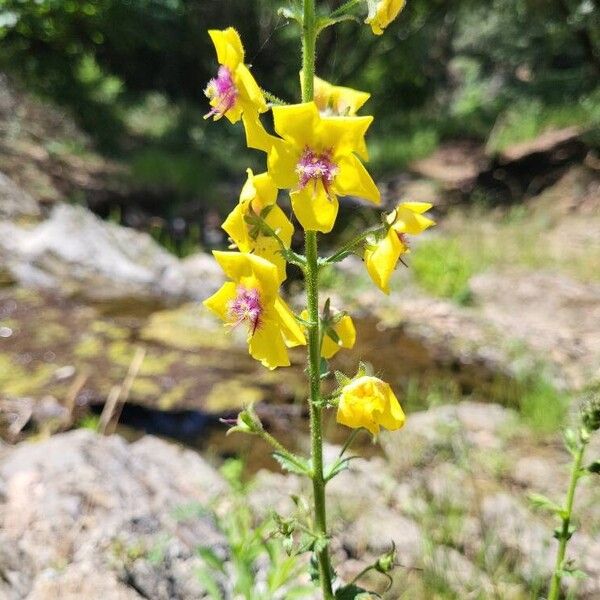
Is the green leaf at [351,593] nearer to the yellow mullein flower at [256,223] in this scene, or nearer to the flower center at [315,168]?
the yellow mullein flower at [256,223]

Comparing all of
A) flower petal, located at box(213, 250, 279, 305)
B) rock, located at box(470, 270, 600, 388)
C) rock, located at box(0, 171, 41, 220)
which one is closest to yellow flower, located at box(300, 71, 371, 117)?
flower petal, located at box(213, 250, 279, 305)

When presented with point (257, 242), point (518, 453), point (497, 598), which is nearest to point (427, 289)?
point (518, 453)

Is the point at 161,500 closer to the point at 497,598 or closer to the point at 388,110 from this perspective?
the point at 497,598

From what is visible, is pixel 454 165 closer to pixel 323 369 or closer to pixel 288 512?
pixel 288 512

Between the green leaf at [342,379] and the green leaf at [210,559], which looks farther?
the green leaf at [210,559]

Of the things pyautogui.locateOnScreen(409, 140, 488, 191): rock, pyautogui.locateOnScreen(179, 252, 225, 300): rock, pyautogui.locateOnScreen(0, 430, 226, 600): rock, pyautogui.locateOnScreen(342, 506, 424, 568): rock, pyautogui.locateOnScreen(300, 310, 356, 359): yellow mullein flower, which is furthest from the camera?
pyautogui.locateOnScreen(409, 140, 488, 191): rock

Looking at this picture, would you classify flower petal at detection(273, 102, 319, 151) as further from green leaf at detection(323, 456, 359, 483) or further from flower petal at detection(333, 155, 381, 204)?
green leaf at detection(323, 456, 359, 483)

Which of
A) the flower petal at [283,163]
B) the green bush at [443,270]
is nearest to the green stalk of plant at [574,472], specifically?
the flower petal at [283,163]
